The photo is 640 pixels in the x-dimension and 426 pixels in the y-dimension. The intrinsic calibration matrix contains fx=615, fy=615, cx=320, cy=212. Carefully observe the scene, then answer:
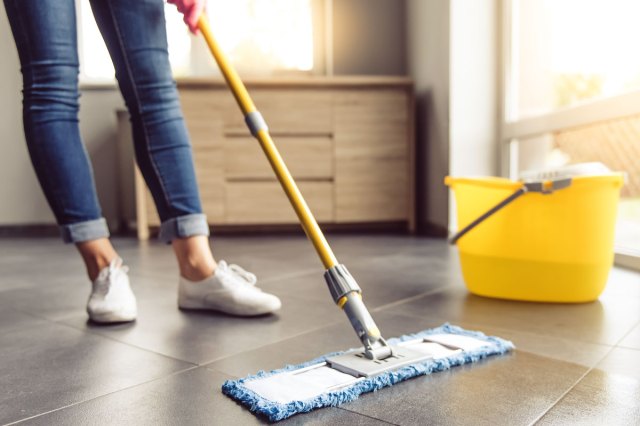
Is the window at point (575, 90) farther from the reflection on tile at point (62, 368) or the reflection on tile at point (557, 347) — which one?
the reflection on tile at point (62, 368)

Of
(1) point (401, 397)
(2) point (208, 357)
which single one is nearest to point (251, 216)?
(2) point (208, 357)

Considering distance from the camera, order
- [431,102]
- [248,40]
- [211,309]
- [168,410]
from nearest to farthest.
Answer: [168,410]
[211,309]
[431,102]
[248,40]

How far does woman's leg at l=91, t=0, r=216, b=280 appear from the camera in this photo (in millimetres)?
1150

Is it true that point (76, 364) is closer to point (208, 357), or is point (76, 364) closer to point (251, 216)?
point (208, 357)

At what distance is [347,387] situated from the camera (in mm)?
753

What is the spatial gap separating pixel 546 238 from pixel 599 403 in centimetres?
57

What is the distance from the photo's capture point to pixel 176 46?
11.0 feet

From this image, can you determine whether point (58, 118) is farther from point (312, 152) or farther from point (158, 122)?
point (312, 152)

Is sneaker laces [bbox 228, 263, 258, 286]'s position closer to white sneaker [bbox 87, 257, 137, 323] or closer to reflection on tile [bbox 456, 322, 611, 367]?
white sneaker [bbox 87, 257, 137, 323]

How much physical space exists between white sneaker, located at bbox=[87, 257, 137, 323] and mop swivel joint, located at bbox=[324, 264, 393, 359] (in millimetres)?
466

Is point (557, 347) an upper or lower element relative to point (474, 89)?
lower

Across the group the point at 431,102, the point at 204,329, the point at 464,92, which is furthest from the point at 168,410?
the point at 431,102

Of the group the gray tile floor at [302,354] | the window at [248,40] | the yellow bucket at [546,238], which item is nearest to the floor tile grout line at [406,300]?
the gray tile floor at [302,354]

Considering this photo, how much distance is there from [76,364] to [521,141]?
6.66ft
